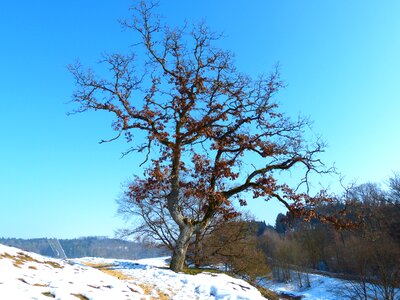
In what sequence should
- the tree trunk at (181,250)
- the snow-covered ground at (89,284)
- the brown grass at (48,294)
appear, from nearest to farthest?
the brown grass at (48,294) → the snow-covered ground at (89,284) → the tree trunk at (181,250)

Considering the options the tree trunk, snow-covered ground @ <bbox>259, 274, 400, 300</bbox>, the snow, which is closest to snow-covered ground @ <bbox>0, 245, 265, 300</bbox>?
the snow

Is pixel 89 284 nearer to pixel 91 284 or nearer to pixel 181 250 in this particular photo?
pixel 91 284

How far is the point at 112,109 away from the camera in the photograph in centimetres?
1545

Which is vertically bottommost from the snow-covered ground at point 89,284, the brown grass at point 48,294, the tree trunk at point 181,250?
the brown grass at point 48,294

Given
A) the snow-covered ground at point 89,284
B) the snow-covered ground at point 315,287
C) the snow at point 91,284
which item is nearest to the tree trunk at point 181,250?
the snow at point 91,284

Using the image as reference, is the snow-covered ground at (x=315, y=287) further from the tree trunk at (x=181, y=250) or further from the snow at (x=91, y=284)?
the snow at (x=91, y=284)

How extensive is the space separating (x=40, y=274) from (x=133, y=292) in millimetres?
2296

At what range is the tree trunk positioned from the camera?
14.8 metres

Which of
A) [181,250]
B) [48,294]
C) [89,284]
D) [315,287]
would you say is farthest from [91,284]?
[315,287]

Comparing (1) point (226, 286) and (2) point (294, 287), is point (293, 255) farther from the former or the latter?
(1) point (226, 286)

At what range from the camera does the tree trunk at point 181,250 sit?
1477 centimetres

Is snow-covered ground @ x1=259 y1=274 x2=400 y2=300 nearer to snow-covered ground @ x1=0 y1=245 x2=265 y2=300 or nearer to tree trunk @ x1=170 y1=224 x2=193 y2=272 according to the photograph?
tree trunk @ x1=170 y1=224 x2=193 y2=272

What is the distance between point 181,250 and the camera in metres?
15.1

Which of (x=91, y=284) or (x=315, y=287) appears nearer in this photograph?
(x=91, y=284)
